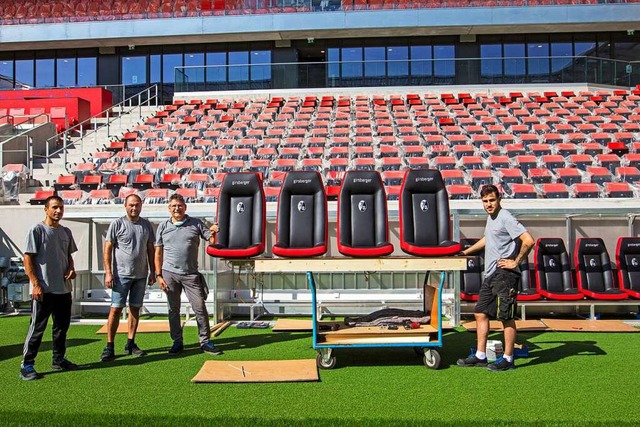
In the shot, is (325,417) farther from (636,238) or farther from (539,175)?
(539,175)

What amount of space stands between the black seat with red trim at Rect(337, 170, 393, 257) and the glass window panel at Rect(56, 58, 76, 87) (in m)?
22.2

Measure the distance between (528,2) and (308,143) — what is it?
12.6m

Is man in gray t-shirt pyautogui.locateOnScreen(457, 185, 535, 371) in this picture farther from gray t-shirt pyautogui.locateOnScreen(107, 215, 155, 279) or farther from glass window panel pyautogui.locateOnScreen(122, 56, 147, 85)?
glass window panel pyautogui.locateOnScreen(122, 56, 147, 85)

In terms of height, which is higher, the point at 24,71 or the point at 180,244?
the point at 24,71

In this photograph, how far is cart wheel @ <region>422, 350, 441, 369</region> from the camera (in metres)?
5.20

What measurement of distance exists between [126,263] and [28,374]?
130 centimetres

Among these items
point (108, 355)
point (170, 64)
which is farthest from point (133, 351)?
point (170, 64)

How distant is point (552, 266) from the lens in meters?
8.19

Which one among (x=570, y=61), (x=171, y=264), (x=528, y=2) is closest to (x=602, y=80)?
(x=570, y=61)

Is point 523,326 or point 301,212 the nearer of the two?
point 301,212

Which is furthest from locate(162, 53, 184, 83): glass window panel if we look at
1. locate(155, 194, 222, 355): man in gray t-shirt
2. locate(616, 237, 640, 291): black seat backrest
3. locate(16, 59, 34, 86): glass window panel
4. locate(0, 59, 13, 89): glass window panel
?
locate(616, 237, 640, 291): black seat backrest

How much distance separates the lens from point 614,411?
12.8ft

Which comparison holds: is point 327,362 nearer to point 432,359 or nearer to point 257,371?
point 257,371

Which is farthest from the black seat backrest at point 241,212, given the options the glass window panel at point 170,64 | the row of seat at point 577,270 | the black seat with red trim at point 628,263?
the glass window panel at point 170,64
